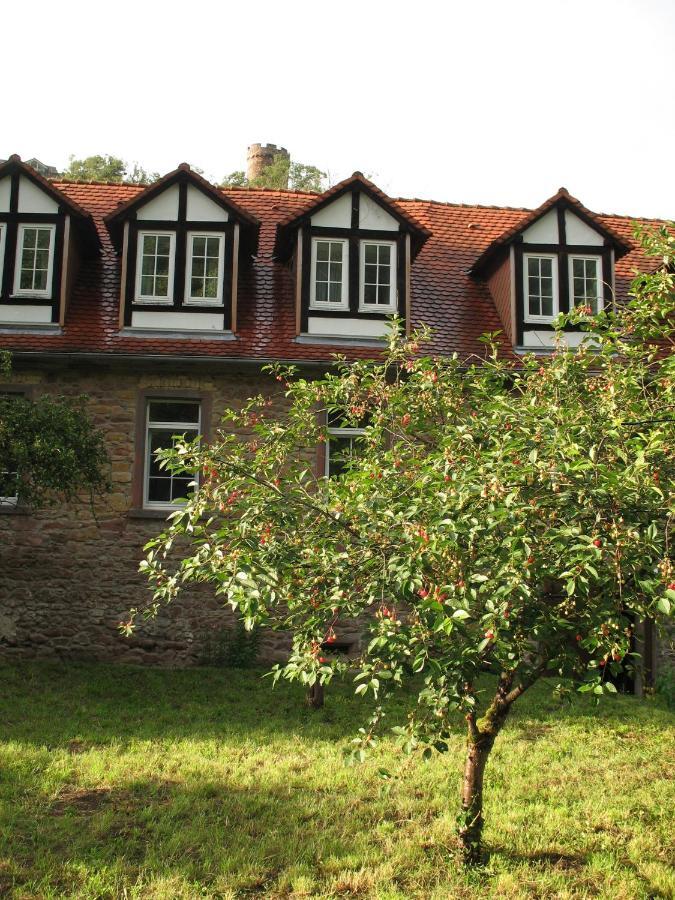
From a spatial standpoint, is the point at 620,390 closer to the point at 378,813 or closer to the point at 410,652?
the point at 410,652

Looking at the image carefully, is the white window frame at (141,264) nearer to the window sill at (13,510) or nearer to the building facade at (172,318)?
the building facade at (172,318)

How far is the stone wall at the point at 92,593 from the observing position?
1165 cm

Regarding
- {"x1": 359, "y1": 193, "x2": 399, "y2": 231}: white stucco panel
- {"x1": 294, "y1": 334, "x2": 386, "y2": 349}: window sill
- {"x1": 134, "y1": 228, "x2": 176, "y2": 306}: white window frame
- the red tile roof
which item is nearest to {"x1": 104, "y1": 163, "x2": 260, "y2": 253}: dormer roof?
{"x1": 134, "y1": 228, "x2": 176, "y2": 306}: white window frame

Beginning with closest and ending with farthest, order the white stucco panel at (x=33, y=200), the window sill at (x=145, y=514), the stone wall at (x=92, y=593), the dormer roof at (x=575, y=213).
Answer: the stone wall at (x=92, y=593), the window sill at (x=145, y=514), the white stucco panel at (x=33, y=200), the dormer roof at (x=575, y=213)

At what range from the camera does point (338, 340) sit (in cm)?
1266

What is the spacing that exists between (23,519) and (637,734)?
28.1ft

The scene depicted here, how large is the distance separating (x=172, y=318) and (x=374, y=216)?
3.53m

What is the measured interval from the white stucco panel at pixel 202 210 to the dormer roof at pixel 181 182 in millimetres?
64

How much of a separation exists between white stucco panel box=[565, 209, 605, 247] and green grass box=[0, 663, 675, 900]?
7.37 metres

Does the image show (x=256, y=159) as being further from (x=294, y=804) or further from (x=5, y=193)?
(x=294, y=804)

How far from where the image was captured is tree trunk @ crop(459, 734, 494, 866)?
18.4 feet

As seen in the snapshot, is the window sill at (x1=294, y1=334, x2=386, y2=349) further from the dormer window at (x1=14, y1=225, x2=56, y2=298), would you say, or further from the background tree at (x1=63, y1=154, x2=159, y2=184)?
the background tree at (x1=63, y1=154, x2=159, y2=184)

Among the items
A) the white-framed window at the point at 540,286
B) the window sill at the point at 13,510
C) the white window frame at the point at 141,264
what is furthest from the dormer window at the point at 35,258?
the white-framed window at the point at 540,286

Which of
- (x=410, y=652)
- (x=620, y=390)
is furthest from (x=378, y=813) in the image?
(x=620, y=390)
